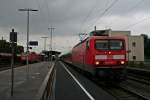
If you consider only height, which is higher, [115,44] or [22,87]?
[115,44]

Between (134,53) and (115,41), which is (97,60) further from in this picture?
(134,53)

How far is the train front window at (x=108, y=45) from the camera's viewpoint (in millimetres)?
24047

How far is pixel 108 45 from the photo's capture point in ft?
79.0

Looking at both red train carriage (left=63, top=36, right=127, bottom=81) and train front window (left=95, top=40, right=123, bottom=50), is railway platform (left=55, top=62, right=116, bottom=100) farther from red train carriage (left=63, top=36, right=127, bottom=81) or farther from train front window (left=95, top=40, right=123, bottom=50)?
train front window (left=95, top=40, right=123, bottom=50)

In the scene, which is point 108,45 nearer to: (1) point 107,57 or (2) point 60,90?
(1) point 107,57

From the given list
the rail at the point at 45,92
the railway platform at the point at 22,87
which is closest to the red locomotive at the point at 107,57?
the rail at the point at 45,92

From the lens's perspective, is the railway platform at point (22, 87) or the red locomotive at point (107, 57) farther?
the red locomotive at point (107, 57)

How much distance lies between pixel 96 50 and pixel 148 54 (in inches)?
4390

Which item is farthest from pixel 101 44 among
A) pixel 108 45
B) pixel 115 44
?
pixel 115 44

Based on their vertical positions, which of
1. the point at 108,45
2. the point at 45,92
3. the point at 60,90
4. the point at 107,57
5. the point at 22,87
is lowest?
the point at 60,90

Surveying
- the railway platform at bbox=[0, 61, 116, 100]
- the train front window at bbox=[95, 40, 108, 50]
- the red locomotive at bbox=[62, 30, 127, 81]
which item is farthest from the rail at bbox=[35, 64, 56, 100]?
the train front window at bbox=[95, 40, 108, 50]

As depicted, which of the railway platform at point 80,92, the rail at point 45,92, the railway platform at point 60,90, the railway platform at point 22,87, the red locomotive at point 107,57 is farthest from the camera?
the red locomotive at point 107,57

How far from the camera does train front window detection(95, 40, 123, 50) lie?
24.0 meters

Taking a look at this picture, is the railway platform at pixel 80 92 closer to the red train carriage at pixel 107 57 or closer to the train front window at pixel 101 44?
the red train carriage at pixel 107 57
